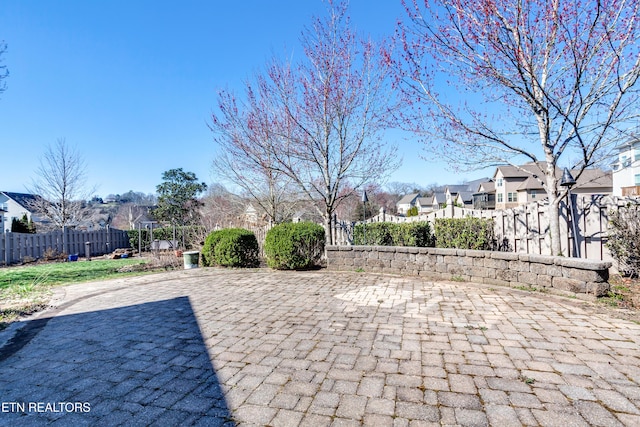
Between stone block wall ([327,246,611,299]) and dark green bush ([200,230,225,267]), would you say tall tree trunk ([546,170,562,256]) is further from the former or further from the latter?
dark green bush ([200,230,225,267])

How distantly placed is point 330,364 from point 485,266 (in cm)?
412

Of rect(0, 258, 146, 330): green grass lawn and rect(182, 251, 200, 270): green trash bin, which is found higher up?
rect(182, 251, 200, 270): green trash bin

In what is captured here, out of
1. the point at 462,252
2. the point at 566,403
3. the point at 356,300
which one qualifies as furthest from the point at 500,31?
the point at 566,403

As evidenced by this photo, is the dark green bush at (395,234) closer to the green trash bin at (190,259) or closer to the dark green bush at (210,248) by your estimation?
the dark green bush at (210,248)

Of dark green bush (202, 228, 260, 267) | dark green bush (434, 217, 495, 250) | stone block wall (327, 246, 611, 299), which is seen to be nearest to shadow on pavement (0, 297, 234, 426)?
stone block wall (327, 246, 611, 299)

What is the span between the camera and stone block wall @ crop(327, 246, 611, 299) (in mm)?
4363

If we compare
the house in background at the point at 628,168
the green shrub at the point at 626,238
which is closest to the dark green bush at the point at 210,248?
the green shrub at the point at 626,238

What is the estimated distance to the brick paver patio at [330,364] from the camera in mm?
2066

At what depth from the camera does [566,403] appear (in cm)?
209

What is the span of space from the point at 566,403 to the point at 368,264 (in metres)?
5.35

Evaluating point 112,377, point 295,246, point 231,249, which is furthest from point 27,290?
point 112,377

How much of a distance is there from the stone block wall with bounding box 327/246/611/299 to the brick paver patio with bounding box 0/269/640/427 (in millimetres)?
414

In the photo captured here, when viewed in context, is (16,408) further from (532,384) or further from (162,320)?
(532,384)

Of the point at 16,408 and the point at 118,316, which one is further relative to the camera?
the point at 118,316
